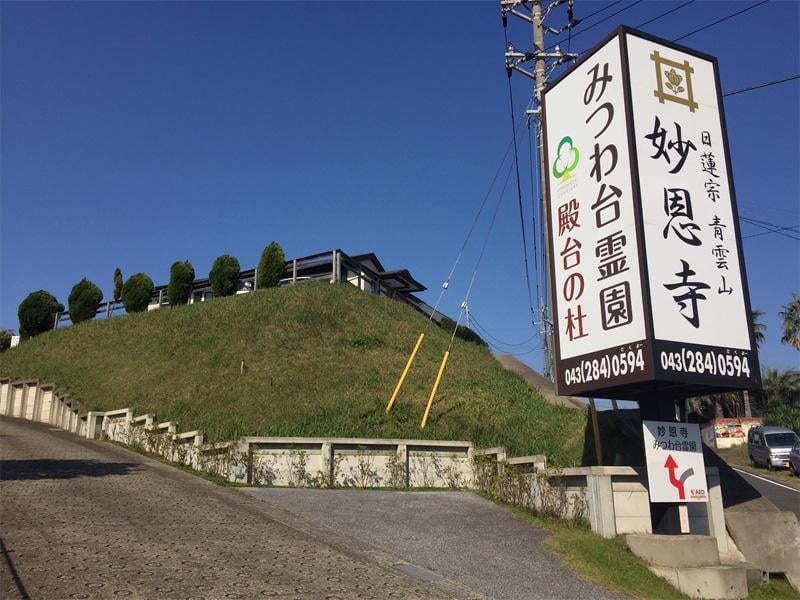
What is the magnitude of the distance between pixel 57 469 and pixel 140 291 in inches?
1086

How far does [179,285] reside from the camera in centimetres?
3994

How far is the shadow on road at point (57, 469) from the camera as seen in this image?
43.7ft

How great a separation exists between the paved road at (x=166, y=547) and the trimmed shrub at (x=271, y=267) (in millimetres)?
24036

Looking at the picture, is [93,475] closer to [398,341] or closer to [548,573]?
[548,573]

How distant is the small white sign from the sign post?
0.07 feet

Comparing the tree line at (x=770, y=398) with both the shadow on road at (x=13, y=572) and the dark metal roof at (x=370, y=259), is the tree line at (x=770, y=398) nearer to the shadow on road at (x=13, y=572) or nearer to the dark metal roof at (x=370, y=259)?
the dark metal roof at (x=370, y=259)

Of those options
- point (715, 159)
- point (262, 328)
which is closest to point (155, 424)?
point (262, 328)

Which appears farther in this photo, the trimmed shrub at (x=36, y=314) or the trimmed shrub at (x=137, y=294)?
the trimmed shrub at (x=36, y=314)

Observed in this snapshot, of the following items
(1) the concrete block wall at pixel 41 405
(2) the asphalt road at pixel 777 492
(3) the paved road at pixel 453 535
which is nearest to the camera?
(3) the paved road at pixel 453 535

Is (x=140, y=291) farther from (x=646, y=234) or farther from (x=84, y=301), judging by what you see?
(x=646, y=234)

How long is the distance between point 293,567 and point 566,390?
6026 millimetres

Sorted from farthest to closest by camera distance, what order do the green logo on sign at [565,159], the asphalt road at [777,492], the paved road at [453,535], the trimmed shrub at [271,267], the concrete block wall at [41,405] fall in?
the trimmed shrub at [271,267], the concrete block wall at [41,405], the asphalt road at [777,492], the green logo on sign at [565,159], the paved road at [453,535]

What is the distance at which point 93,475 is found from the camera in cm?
1381

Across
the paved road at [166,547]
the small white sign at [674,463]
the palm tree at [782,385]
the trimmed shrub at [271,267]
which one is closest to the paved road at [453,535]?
the paved road at [166,547]
